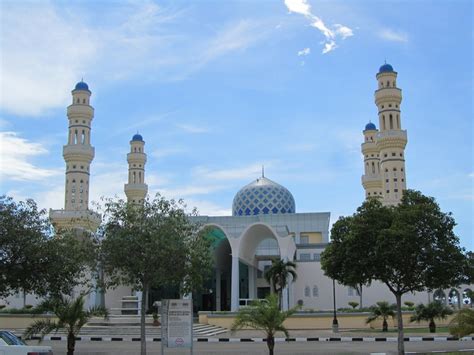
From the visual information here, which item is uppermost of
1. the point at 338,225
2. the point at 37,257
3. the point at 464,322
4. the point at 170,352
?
the point at 338,225

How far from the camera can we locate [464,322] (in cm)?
1540

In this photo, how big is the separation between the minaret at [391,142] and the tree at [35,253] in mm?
39806

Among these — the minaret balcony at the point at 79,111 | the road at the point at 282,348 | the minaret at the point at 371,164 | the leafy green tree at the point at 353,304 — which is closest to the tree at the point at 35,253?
the road at the point at 282,348

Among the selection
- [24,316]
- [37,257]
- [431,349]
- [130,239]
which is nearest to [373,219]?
[431,349]

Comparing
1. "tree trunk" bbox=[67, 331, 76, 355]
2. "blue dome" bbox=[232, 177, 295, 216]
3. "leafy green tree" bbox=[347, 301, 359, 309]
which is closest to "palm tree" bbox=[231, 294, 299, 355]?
"tree trunk" bbox=[67, 331, 76, 355]

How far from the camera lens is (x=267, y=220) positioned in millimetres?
59312

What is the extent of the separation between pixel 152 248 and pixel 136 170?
155 ft

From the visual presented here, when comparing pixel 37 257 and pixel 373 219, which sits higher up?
pixel 373 219

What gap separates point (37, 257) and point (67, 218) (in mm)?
36828

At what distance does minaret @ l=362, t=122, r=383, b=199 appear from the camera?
209ft

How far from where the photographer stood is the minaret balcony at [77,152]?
53.8 metres

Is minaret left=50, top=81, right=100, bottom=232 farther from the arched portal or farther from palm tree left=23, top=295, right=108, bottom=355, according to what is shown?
palm tree left=23, top=295, right=108, bottom=355

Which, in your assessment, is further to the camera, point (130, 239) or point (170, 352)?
point (170, 352)

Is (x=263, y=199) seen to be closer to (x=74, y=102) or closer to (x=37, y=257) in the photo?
(x=74, y=102)
